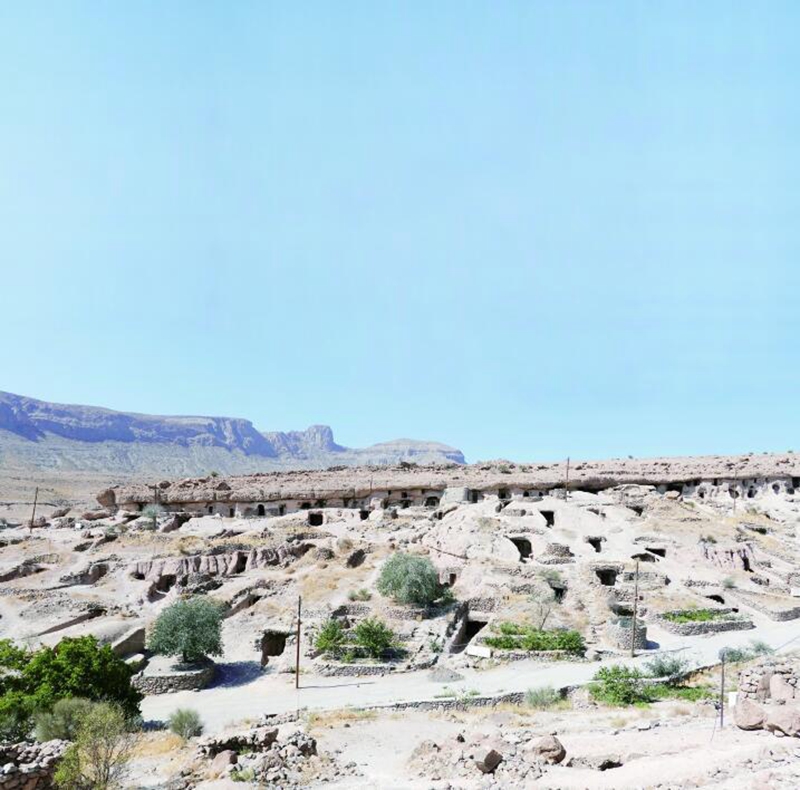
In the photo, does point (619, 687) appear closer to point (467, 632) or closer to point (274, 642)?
point (467, 632)

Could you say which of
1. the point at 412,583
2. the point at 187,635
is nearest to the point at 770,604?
the point at 412,583

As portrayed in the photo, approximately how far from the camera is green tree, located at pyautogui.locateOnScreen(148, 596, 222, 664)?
85.6 ft

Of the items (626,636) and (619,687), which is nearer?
(619,687)

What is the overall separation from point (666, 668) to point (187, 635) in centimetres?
1710

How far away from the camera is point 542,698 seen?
792 inches

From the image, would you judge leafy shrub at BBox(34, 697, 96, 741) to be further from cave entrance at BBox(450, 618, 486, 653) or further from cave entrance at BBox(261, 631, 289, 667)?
cave entrance at BBox(450, 618, 486, 653)

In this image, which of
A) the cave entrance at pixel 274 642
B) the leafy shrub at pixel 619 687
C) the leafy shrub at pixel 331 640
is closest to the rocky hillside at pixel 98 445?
the cave entrance at pixel 274 642

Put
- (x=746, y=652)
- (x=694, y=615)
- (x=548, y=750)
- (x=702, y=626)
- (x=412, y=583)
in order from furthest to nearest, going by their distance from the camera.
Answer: (x=412, y=583), (x=694, y=615), (x=702, y=626), (x=746, y=652), (x=548, y=750)

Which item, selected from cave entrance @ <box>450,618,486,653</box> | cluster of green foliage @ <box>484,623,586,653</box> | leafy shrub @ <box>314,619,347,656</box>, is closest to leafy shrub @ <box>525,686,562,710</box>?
Answer: cluster of green foliage @ <box>484,623,586,653</box>

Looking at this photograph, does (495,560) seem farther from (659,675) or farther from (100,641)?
(100,641)

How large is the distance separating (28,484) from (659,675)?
9845cm

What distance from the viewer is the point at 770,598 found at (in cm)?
3244

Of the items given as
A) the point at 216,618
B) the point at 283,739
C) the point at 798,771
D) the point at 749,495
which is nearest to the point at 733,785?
the point at 798,771

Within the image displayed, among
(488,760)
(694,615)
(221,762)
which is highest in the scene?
(488,760)
